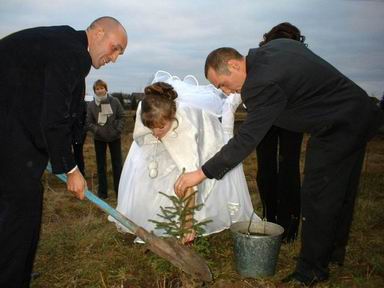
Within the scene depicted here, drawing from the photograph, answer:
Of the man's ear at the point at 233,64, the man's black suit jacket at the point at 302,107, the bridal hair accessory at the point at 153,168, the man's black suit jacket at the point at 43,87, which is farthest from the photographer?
the bridal hair accessory at the point at 153,168

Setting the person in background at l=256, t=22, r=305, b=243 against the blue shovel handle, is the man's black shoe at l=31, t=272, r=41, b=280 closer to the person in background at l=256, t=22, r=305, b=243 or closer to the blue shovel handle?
the blue shovel handle

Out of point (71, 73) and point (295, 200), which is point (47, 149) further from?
point (295, 200)

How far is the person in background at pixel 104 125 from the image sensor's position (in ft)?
25.8

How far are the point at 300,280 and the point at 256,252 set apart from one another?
445 mm

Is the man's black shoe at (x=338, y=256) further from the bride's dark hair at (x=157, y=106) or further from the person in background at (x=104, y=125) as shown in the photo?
the person in background at (x=104, y=125)

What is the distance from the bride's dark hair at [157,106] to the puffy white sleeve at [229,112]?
0.89 metres

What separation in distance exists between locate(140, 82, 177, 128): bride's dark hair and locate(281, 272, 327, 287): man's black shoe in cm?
180

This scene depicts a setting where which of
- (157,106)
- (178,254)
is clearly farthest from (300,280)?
(157,106)

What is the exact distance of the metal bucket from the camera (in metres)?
3.47

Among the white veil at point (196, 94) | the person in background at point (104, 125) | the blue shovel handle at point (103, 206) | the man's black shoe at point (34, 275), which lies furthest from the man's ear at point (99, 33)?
the person in background at point (104, 125)

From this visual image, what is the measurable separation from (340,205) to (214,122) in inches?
73.2

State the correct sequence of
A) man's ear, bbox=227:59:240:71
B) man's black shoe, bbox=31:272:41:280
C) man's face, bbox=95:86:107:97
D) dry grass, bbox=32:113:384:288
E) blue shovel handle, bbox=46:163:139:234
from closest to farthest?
man's ear, bbox=227:59:240:71, blue shovel handle, bbox=46:163:139:234, dry grass, bbox=32:113:384:288, man's black shoe, bbox=31:272:41:280, man's face, bbox=95:86:107:97

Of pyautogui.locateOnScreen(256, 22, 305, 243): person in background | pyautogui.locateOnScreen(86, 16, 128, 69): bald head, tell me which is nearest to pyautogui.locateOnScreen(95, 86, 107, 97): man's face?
pyautogui.locateOnScreen(256, 22, 305, 243): person in background

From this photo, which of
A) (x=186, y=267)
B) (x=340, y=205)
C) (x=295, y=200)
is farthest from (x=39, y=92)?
(x=295, y=200)
